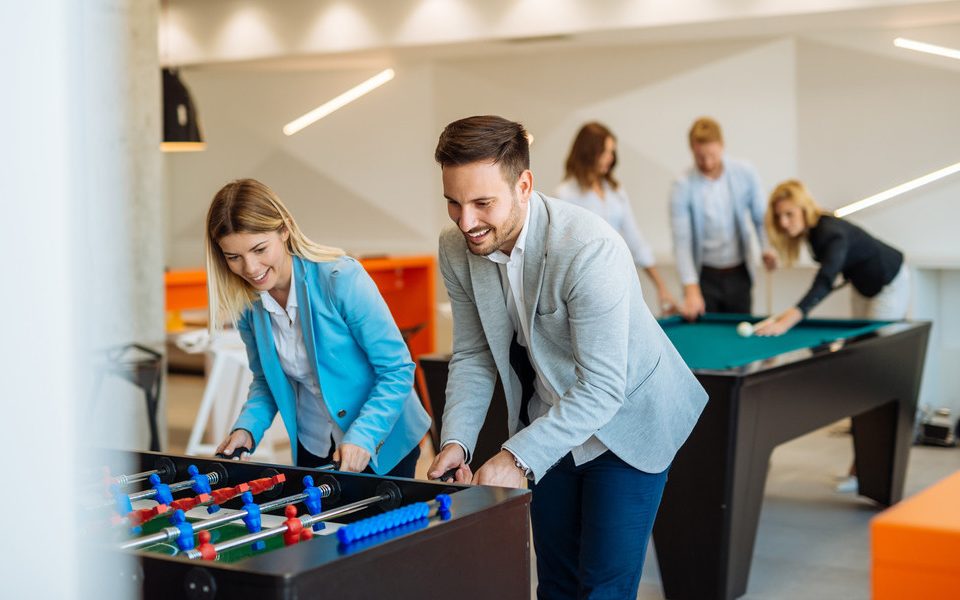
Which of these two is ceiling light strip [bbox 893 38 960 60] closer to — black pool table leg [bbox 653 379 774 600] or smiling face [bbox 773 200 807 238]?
smiling face [bbox 773 200 807 238]

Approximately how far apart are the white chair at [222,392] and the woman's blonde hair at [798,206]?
2.64 metres

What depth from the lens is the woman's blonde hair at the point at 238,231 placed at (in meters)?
2.30

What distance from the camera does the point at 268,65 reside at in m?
8.53

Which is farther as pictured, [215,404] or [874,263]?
[215,404]

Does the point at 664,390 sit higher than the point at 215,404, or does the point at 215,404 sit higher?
the point at 664,390

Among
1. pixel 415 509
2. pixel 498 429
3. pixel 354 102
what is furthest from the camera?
pixel 354 102

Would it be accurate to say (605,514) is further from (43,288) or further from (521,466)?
(43,288)

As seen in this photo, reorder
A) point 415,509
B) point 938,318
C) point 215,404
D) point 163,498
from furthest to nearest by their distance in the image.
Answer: point 938,318
point 215,404
point 163,498
point 415,509

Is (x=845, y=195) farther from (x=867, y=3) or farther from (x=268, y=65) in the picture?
(x=268, y=65)

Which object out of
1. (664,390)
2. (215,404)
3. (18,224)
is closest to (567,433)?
(664,390)

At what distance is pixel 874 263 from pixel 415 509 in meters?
3.87

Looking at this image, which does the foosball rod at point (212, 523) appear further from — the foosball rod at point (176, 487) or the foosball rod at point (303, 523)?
the foosball rod at point (176, 487)

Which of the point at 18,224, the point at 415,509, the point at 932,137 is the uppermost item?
the point at 932,137

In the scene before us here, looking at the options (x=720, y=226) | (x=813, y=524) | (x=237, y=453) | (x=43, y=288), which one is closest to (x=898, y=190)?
(x=720, y=226)
